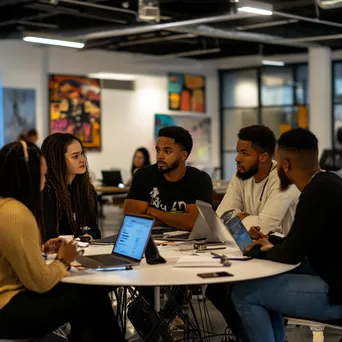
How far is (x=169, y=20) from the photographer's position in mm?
10531

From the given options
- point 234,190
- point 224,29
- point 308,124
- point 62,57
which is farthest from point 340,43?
point 234,190

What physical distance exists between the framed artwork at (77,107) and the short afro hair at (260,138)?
916 centimetres

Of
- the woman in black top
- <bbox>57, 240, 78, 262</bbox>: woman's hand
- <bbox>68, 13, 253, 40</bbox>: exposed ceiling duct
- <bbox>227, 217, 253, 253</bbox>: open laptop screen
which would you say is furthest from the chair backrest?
<bbox>68, 13, 253, 40</bbox>: exposed ceiling duct

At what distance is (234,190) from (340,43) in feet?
32.9

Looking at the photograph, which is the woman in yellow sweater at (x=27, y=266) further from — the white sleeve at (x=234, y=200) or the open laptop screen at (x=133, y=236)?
the white sleeve at (x=234, y=200)

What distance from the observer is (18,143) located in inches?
114

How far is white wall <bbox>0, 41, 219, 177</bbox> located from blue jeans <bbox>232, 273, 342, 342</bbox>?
32.6 feet

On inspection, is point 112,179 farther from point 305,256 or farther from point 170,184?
point 305,256

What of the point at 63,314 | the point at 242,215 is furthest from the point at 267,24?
the point at 63,314

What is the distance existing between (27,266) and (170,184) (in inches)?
69.5

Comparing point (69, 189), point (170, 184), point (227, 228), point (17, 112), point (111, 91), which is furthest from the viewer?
point (111, 91)

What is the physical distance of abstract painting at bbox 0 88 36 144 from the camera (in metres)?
Result: 12.1

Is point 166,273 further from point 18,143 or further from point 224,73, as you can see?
point 224,73

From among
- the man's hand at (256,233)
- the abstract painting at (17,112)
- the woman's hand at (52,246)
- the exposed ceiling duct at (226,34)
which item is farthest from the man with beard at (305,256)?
the abstract painting at (17,112)
